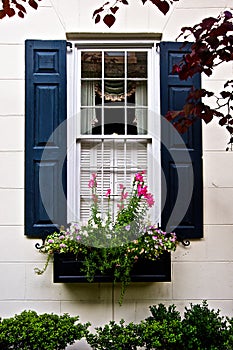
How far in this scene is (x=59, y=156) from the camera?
16.8 feet

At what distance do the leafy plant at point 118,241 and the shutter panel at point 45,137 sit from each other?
0.81 feet

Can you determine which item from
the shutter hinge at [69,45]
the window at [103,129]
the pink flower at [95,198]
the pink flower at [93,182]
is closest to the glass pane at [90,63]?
the window at [103,129]

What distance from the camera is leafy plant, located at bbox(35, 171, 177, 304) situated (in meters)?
4.72

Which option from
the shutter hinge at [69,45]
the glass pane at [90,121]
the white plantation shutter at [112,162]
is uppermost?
the shutter hinge at [69,45]

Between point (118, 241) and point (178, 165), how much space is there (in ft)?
2.92

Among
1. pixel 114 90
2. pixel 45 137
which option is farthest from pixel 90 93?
pixel 45 137

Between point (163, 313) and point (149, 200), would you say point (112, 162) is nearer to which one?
point (149, 200)

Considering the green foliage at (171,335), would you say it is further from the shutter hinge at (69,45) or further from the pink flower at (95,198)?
the shutter hinge at (69,45)

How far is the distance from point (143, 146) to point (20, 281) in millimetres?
1566

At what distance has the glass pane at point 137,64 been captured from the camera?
17.4 feet

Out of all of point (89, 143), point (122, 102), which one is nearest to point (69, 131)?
point (89, 143)

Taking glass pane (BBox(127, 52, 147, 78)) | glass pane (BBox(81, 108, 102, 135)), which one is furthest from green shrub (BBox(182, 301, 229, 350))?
glass pane (BBox(127, 52, 147, 78))

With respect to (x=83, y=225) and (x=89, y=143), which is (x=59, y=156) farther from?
(x=83, y=225)

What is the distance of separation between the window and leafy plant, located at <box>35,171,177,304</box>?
0.25 m
